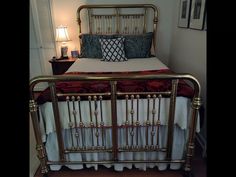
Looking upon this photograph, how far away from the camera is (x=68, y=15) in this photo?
3221 millimetres

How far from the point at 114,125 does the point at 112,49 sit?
1494 mm

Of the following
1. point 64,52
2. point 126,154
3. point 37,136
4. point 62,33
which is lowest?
point 126,154

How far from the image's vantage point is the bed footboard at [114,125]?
142cm

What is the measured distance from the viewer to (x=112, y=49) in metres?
2.72

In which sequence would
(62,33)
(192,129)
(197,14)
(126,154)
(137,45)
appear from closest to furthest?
(192,129) → (126,154) → (197,14) → (137,45) → (62,33)

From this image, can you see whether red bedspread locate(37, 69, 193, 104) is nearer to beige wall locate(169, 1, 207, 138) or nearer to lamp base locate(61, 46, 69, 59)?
beige wall locate(169, 1, 207, 138)

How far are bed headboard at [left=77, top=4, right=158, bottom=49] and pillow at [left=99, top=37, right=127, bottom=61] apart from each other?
57cm

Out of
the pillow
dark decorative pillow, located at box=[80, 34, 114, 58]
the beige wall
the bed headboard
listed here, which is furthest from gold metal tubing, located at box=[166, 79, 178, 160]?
the bed headboard

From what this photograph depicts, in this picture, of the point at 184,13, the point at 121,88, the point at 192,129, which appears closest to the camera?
the point at 192,129

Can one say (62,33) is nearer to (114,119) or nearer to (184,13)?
(184,13)

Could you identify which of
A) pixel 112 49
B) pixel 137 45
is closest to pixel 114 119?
pixel 112 49
